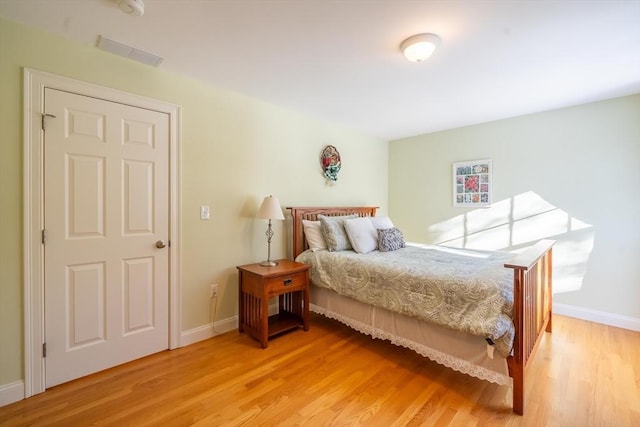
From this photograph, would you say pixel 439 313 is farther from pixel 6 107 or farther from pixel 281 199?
pixel 6 107

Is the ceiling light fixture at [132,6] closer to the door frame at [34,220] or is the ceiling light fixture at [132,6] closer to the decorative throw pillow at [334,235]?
the door frame at [34,220]

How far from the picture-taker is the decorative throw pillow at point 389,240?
9.91 feet

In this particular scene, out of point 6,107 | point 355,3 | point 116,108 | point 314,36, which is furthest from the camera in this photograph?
point 116,108

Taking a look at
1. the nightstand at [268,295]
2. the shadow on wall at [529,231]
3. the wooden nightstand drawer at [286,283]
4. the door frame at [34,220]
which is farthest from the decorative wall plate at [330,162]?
the door frame at [34,220]

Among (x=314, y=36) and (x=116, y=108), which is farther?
(x=116, y=108)

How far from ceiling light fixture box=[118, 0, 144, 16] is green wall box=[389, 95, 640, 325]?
373cm

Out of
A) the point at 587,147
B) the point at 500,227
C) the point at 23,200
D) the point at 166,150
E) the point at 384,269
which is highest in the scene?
the point at 587,147

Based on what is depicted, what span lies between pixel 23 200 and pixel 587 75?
4.22 m

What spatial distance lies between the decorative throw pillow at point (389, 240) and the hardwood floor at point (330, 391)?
984 mm

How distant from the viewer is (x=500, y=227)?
359 centimetres

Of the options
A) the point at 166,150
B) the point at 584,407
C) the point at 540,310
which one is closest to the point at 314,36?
the point at 166,150

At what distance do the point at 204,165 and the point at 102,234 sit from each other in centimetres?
93

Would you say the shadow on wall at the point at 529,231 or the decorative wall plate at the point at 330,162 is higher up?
the decorative wall plate at the point at 330,162

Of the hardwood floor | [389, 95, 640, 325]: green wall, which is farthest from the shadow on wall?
the hardwood floor
